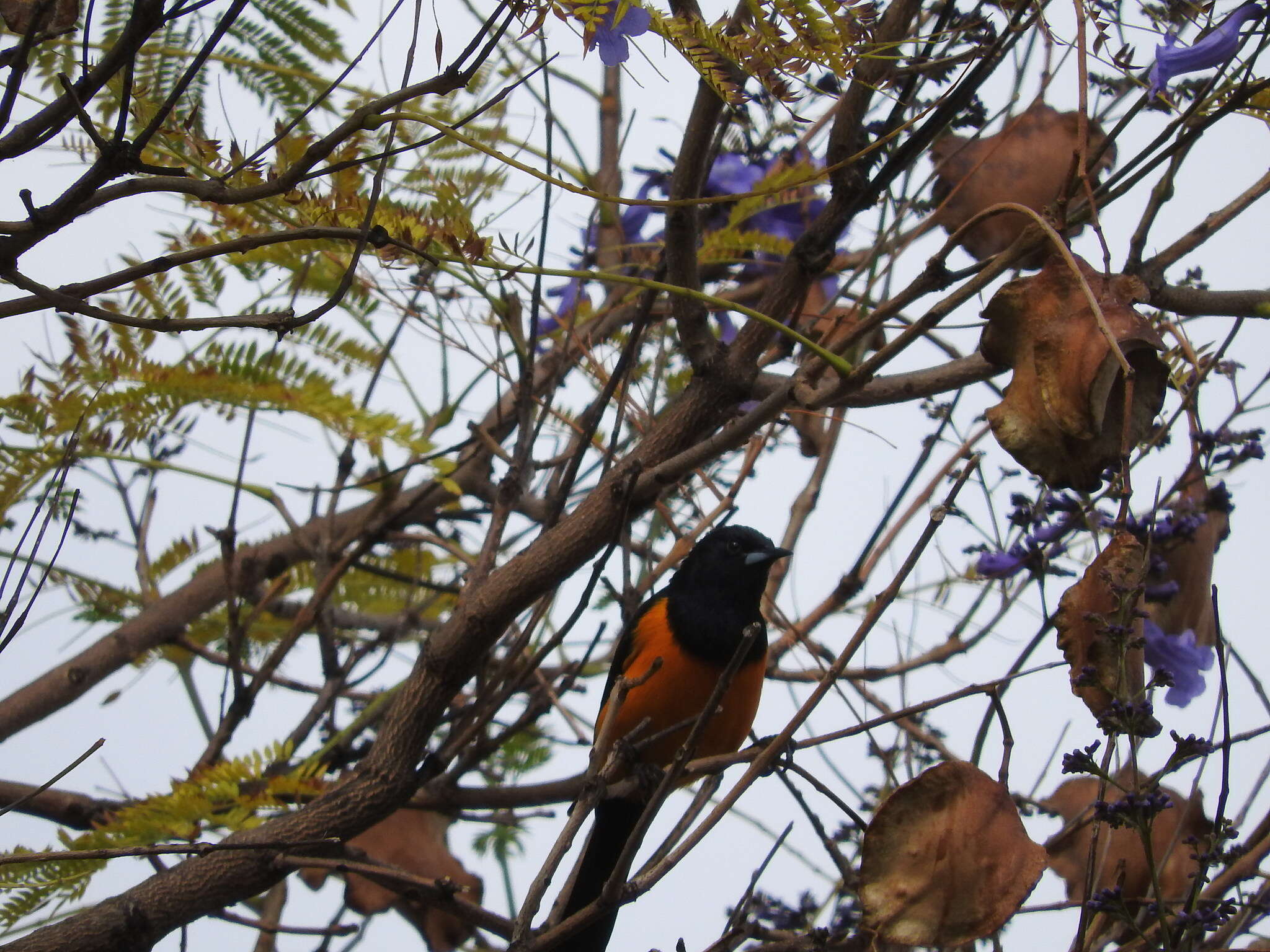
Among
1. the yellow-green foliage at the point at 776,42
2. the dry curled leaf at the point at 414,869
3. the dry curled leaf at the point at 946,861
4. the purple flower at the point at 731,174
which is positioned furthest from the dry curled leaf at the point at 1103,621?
the purple flower at the point at 731,174

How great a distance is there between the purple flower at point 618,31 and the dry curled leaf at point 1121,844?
1457 mm

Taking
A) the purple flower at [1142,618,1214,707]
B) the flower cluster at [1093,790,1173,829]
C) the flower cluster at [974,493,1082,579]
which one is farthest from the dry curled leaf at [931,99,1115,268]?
the flower cluster at [1093,790,1173,829]

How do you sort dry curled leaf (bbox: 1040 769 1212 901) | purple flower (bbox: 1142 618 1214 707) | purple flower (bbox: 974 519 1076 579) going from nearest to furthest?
purple flower (bbox: 1142 618 1214 707) → dry curled leaf (bbox: 1040 769 1212 901) → purple flower (bbox: 974 519 1076 579)

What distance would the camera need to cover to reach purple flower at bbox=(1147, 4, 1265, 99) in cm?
189

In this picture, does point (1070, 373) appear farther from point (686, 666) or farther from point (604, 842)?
point (604, 842)

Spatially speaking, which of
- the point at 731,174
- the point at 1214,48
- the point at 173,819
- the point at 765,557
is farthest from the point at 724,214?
the point at 173,819

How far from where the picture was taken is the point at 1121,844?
7.77ft

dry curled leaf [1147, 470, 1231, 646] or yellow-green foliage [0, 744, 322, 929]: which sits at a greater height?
dry curled leaf [1147, 470, 1231, 646]

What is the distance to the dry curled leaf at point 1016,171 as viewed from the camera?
2.65 meters

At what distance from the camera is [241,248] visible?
1.52m

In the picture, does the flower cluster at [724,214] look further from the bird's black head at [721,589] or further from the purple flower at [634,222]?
the bird's black head at [721,589]

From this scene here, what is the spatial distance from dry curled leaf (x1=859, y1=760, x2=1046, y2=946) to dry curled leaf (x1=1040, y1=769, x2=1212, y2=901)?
328 mm

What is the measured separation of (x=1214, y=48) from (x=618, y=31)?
93 cm

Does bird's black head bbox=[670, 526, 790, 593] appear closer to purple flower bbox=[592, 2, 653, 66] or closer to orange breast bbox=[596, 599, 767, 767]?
orange breast bbox=[596, 599, 767, 767]
